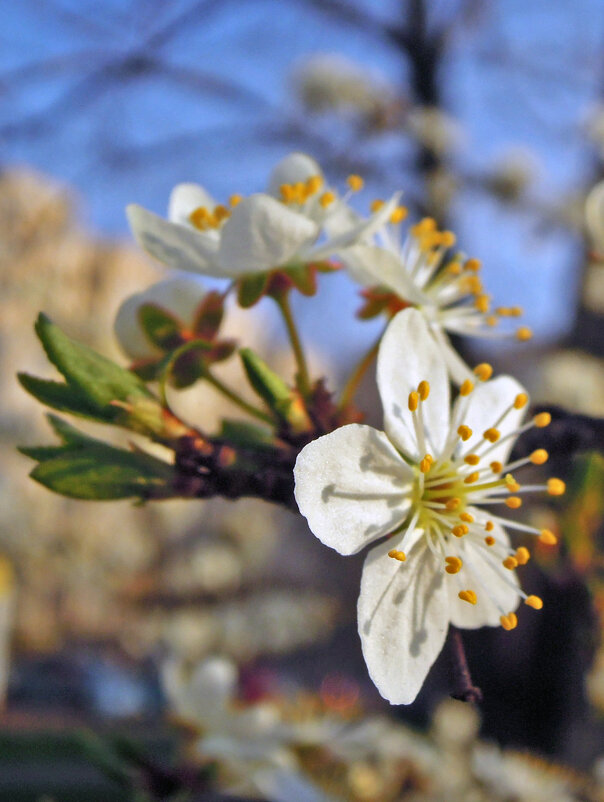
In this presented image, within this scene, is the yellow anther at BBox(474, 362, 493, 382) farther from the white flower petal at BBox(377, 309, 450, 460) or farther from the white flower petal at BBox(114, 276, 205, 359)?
the white flower petal at BBox(114, 276, 205, 359)

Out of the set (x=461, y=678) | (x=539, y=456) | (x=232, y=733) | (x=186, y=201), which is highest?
(x=186, y=201)

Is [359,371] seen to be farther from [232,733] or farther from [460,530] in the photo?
[232,733]

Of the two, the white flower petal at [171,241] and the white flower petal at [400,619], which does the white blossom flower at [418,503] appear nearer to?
the white flower petal at [400,619]

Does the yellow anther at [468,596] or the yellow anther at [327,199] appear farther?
the yellow anther at [327,199]

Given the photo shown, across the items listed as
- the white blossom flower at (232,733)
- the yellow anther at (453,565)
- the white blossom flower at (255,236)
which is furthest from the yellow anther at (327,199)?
the white blossom flower at (232,733)

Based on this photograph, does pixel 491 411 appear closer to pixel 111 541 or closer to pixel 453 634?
pixel 453 634

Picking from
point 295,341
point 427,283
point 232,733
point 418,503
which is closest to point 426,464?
point 418,503
